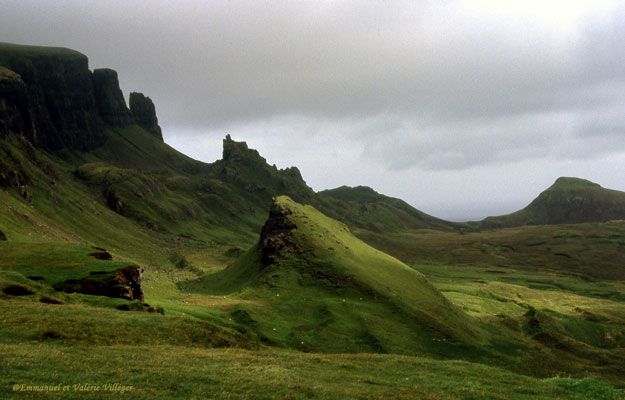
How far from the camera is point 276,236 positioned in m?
120

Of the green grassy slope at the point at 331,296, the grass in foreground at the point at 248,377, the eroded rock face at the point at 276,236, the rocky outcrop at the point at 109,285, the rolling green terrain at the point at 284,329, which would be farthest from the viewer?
the eroded rock face at the point at 276,236

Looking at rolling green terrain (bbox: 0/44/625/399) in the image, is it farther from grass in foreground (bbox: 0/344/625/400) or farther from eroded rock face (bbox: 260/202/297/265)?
eroded rock face (bbox: 260/202/297/265)

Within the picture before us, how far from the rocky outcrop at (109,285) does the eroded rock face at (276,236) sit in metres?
52.1

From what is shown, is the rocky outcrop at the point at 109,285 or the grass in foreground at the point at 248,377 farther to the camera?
the rocky outcrop at the point at 109,285

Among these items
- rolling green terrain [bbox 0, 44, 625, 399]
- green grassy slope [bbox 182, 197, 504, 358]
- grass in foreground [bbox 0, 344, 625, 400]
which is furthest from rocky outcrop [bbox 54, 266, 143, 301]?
grass in foreground [bbox 0, 344, 625, 400]

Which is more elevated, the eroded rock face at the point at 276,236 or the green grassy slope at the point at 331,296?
the eroded rock face at the point at 276,236

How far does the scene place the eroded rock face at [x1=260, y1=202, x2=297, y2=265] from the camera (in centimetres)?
11449

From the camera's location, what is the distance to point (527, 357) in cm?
8488

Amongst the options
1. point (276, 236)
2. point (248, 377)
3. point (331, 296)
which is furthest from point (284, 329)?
point (248, 377)

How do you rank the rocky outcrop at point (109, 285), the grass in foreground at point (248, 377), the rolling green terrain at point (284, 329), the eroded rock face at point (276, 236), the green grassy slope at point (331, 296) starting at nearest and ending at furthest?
1. the grass in foreground at point (248, 377)
2. the rolling green terrain at point (284, 329)
3. the rocky outcrop at point (109, 285)
4. the green grassy slope at point (331, 296)
5. the eroded rock face at point (276, 236)

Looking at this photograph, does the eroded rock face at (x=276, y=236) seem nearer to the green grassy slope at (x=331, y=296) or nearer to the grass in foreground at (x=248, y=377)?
the green grassy slope at (x=331, y=296)

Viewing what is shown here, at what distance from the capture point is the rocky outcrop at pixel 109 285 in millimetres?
55812

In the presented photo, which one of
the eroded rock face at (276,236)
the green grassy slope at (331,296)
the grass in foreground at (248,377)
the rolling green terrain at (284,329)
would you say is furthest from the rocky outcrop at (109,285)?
the eroded rock face at (276,236)

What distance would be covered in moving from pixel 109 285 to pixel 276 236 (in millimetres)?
64292
